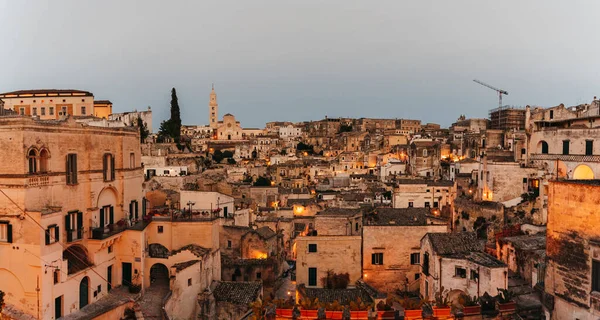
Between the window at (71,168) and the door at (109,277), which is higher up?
the window at (71,168)

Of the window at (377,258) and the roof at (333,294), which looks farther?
the window at (377,258)

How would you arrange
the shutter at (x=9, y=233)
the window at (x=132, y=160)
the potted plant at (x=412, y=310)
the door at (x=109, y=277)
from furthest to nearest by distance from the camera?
the window at (x=132, y=160) → the door at (x=109, y=277) → the shutter at (x=9, y=233) → the potted plant at (x=412, y=310)

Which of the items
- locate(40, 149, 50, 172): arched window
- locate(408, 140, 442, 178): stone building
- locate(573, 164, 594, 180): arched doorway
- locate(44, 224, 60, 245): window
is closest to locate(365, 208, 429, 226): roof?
locate(573, 164, 594, 180): arched doorway

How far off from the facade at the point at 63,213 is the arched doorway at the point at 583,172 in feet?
94.2

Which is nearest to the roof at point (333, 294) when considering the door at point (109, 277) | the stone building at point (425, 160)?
the door at point (109, 277)

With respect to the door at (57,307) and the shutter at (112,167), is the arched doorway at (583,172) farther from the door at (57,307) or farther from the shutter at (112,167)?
the door at (57,307)

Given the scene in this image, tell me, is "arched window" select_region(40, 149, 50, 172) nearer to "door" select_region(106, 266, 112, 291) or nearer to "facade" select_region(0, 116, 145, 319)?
"facade" select_region(0, 116, 145, 319)

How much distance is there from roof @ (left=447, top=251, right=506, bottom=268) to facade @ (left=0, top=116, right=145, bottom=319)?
15076mm

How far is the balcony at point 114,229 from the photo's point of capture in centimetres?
2067

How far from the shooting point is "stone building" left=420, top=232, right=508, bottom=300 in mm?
18344

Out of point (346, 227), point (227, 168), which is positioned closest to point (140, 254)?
point (346, 227)

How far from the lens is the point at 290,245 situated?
3472cm

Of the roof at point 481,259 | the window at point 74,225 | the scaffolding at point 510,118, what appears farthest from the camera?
the scaffolding at point 510,118

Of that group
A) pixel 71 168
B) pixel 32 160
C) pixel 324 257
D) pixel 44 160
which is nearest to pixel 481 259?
pixel 324 257
